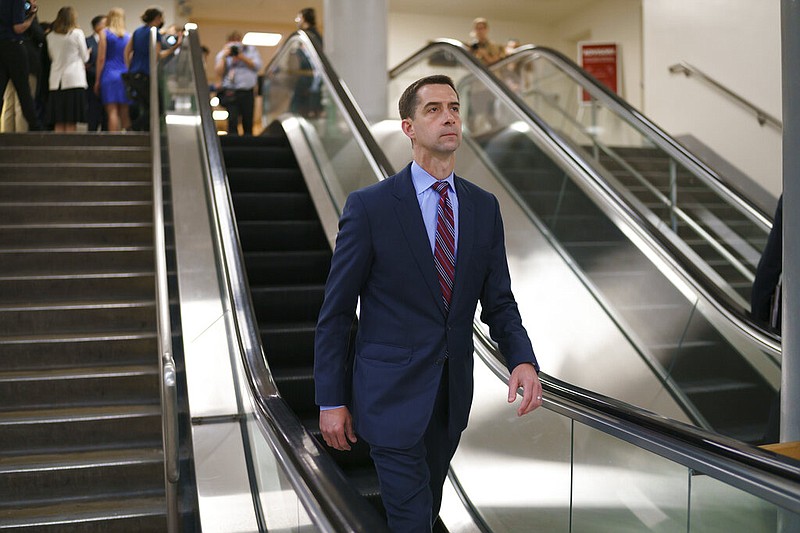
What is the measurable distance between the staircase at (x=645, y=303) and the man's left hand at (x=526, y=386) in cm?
276

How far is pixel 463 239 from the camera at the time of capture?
230cm

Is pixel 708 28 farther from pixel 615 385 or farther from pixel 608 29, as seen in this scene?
pixel 608 29

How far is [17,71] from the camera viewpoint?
8.45 metres

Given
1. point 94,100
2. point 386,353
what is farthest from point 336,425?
point 94,100

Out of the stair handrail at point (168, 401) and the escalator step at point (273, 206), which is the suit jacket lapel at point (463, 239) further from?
the escalator step at point (273, 206)

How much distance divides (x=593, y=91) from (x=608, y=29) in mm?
11893

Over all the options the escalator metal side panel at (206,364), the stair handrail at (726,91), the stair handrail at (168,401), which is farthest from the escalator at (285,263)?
the stair handrail at (726,91)

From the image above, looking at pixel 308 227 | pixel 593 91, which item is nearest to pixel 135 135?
pixel 308 227

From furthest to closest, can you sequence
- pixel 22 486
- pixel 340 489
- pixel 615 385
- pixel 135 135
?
1. pixel 135 135
2. pixel 615 385
3. pixel 22 486
4. pixel 340 489

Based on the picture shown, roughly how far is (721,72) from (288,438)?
917cm

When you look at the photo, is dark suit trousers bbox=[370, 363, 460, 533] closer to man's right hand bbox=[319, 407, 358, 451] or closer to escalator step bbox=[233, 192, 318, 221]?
man's right hand bbox=[319, 407, 358, 451]

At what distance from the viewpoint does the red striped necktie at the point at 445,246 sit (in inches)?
90.3

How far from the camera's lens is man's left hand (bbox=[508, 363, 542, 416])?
2207mm

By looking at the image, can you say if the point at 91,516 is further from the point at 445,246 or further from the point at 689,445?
the point at 689,445
